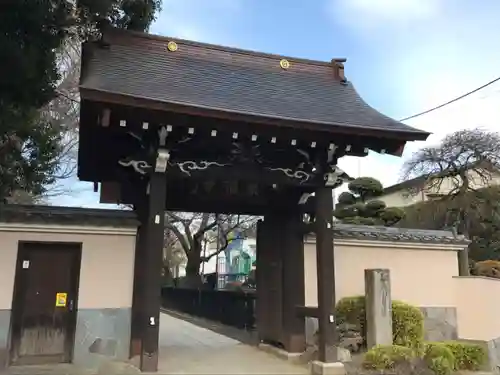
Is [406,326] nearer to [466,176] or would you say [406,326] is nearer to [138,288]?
[138,288]

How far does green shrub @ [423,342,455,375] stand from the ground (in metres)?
1.76

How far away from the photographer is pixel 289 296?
796 centimetres

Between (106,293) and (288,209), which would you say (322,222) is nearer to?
(288,209)

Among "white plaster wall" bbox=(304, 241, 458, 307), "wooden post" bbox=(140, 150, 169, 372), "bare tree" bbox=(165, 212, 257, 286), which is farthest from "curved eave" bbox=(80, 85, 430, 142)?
"bare tree" bbox=(165, 212, 257, 286)

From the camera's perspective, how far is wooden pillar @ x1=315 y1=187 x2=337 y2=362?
6.84 m

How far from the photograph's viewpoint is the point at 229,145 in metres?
6.94

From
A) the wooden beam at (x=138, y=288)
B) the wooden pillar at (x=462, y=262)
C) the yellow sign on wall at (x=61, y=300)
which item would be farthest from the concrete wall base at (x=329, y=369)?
the wooden pillar at (x=462, y=262)

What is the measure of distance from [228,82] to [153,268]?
3183 mm

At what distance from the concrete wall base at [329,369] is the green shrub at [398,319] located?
4.09 ft

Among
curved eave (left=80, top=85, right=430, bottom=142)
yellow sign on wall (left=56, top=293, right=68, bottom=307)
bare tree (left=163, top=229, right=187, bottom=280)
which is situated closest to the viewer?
curved eave (left=80, top=85, right=430, bottom=142)

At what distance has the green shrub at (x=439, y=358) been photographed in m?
6.73

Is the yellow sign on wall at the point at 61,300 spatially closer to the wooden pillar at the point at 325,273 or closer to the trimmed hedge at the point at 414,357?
the wooden pillar at the point at 325,273

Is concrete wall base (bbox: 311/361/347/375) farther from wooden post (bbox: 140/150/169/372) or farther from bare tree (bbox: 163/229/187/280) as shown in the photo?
bare tree (bbox: 163/229/187/280)

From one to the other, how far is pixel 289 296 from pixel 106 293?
2923 mm
